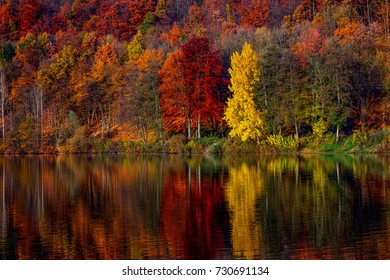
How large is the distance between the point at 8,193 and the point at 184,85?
39.8 metres

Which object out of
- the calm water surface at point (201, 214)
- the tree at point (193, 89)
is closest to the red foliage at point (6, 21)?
the tree at point (193, 89)

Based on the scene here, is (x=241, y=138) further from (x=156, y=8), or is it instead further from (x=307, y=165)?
(x=156, y=8)

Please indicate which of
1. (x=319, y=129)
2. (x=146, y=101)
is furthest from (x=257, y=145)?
(x=146, y=101)

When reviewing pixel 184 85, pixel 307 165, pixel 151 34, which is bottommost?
pixel 307 165

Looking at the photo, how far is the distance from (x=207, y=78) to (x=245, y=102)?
7241 millimetres

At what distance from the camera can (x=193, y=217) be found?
27.6 m

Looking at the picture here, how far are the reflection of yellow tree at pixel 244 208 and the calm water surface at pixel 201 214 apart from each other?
38 millimetres

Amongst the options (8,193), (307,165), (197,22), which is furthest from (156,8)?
(8,193)

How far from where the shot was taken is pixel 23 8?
442 feet

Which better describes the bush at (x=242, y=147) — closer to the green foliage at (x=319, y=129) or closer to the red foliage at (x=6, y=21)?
Result: the green foliage at (x=319, y=129)

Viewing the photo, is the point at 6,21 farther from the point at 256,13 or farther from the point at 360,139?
the point at 360,139

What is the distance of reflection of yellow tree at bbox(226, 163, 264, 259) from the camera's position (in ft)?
70.8
